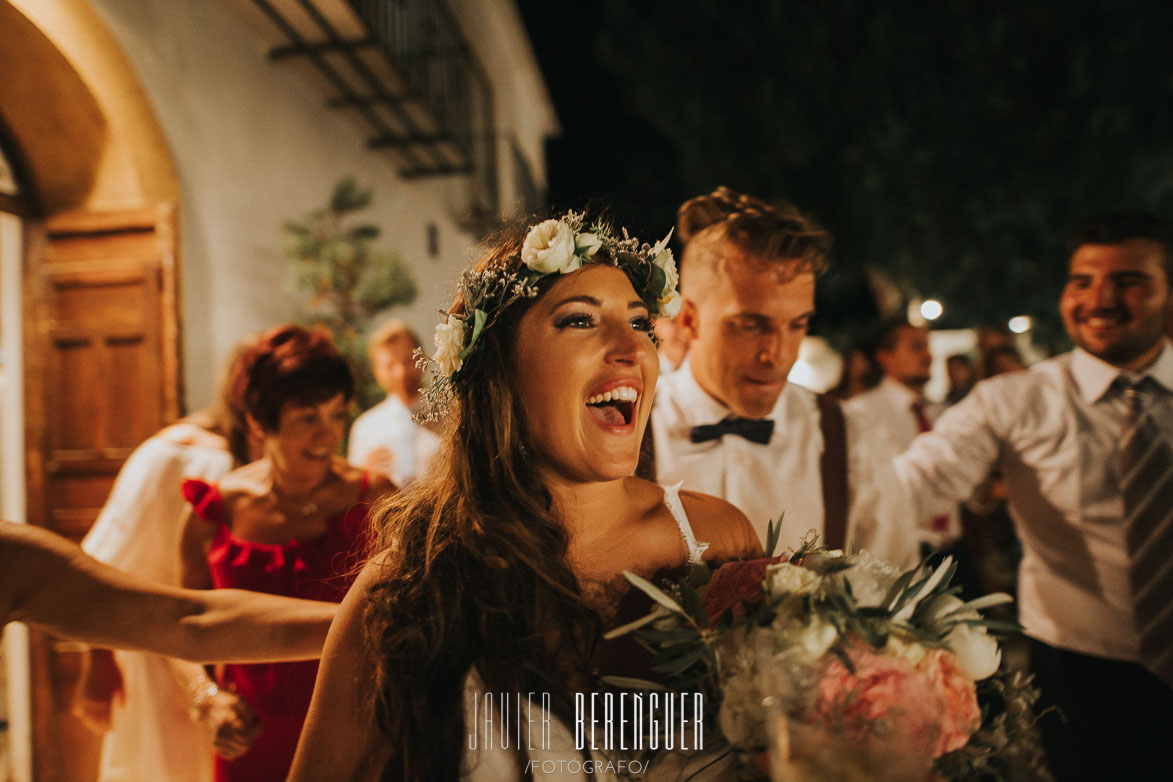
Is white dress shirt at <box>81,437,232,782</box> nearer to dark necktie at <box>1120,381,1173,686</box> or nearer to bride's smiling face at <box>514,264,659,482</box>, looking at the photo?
bride's smiling face at <box>514,264,659,482</box>

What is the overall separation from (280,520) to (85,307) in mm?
2558

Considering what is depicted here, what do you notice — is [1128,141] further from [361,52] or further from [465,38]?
[361,52]

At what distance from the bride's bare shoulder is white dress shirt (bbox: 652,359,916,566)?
0.70 metres

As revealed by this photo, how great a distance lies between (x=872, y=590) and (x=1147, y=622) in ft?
7.11

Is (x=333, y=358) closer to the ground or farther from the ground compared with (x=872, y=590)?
farther from the ground

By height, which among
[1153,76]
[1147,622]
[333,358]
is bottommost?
[1147,622]

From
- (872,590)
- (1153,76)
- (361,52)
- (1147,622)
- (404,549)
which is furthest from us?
(1153,76)

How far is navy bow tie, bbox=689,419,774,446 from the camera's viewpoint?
278cm

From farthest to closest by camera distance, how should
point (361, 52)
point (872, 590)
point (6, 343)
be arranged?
point (361, 52) → point (6, 343) → point (872, 590)

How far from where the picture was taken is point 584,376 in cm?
167

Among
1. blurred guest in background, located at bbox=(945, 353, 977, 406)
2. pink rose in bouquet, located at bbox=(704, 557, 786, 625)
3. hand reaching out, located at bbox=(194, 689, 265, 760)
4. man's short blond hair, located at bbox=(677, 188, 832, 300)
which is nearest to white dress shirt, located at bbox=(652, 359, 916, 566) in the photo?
man's short blond hair, located at bbox=(677, 188, 832, 300)

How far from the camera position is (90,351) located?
4238 mm

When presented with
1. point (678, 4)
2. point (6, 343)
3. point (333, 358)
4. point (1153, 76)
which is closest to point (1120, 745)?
point (333, 358)

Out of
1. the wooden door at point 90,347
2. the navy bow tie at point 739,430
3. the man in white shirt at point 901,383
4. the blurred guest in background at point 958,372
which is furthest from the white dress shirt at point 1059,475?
the blurred guest in background at point 958,372
